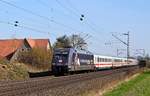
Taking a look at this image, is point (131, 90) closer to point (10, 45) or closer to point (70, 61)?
point (70, 61)

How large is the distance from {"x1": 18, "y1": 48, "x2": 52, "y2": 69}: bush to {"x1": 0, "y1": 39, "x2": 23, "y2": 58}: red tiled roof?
22.6 metres

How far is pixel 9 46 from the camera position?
4072 inches

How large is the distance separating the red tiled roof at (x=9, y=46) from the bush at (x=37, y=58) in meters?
22.6

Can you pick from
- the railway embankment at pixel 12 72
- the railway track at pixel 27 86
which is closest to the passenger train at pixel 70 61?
the railway embankment at pixel 12 72

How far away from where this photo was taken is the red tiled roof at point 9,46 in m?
99.9

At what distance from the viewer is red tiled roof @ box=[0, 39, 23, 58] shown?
9988 cm

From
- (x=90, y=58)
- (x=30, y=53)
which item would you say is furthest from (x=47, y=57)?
(x=90, y=58)

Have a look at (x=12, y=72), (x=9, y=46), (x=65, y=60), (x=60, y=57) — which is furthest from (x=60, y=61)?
(x=9, y=46)

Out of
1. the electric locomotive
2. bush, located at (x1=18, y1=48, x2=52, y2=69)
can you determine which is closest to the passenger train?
the electric locomotive

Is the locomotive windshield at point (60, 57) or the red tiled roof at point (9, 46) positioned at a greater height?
the red tiled roof at point (9, 46)

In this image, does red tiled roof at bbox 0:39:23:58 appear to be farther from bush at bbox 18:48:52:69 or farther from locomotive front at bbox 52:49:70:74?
locomotive front at bbox 52:49:70:74

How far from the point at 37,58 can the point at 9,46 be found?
99.9 feet

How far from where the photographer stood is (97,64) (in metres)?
68.5

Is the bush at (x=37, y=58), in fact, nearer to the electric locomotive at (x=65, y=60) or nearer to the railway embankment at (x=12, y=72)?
the electric locomotive at (x=65, y=60)
